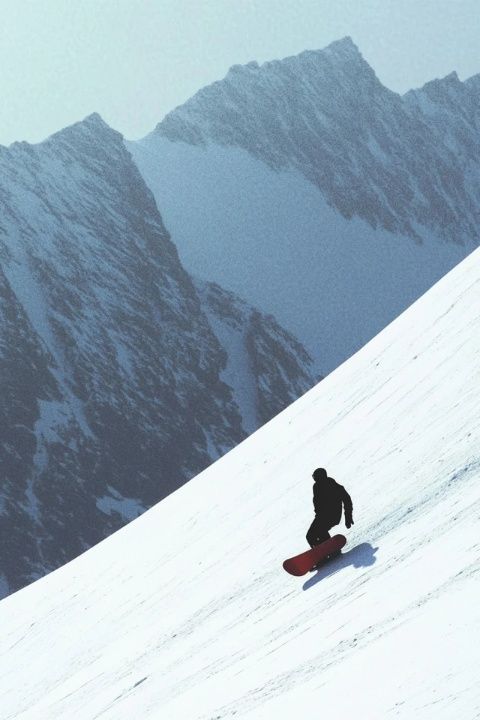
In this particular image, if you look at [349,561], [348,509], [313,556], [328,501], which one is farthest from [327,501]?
[349,561]

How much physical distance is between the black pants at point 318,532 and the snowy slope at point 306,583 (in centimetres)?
33

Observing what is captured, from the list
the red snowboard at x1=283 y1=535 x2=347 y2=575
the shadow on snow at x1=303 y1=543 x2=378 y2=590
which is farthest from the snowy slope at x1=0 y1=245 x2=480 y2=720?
the red snowboard at x1=283 y1=535 x2=347 y2=575

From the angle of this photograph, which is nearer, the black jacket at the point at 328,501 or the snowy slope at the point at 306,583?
the snowy slope at the point at 306,583

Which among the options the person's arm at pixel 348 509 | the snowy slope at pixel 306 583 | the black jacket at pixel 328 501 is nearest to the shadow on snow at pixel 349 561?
the snowy slope at pixel 306 583

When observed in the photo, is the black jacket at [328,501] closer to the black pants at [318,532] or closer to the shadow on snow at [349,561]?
the black pants at [318,532]

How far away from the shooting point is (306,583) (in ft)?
33.6

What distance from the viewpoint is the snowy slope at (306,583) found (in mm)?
7323

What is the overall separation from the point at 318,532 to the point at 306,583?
62cm

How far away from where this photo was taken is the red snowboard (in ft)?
33.8

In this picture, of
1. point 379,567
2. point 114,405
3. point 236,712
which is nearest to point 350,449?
point 379,567

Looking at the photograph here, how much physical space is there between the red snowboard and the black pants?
205 mm

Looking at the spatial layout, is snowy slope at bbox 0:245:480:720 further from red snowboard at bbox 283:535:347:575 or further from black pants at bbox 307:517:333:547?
black pants at bbox 307:517:333:547

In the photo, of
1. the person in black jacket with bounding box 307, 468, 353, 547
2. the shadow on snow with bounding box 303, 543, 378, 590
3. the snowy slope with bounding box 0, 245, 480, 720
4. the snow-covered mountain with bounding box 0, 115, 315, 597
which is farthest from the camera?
the snow-covered mountain with bounding box 0, 115, 315, 597

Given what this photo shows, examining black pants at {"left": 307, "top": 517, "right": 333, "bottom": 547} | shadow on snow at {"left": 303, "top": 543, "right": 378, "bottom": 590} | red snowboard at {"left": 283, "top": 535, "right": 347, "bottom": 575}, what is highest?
black pants at {"left": 307, "top": 517, "right": 333, "bottom": 547}
